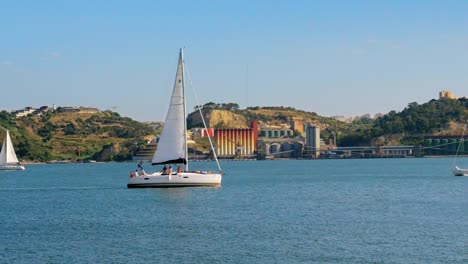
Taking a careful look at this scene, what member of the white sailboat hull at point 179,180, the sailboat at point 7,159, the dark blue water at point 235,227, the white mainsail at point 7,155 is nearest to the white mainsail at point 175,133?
the white sailboat hull at point 179,180

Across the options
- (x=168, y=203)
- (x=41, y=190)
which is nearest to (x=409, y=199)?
(x=168, y=203)

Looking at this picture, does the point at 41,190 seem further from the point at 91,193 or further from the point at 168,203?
the point at 168,203

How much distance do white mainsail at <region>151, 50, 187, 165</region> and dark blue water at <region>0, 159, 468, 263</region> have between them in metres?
2.71

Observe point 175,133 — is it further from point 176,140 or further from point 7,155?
point 7,155

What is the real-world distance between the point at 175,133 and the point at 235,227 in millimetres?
26006

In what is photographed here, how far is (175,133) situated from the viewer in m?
72.9

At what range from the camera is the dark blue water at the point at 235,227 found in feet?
125

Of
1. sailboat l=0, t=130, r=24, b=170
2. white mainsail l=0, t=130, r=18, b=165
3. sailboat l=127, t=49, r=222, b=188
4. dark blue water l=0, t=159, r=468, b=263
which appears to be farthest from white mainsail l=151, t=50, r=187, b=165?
sailboat l=0, t=130, r=24, b=170

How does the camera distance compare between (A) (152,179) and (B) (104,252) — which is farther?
(A) (152,179)

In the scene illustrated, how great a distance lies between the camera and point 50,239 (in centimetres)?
4441

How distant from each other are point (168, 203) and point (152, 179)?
985 cm

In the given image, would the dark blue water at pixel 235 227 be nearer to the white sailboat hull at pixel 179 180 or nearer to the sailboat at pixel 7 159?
the white sailboat hull at pixel 179 180

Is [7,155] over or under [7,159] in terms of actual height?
over

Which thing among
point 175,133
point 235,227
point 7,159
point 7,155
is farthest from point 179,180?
point 7,159
